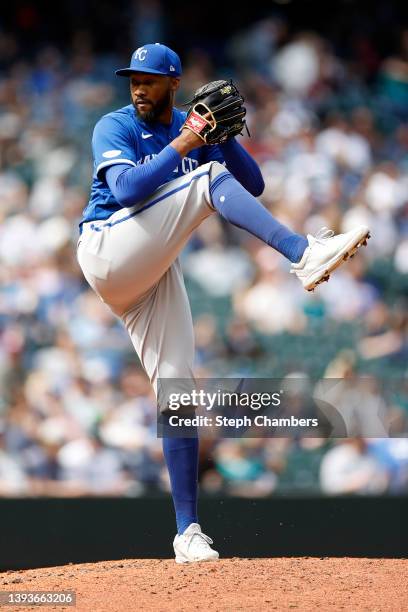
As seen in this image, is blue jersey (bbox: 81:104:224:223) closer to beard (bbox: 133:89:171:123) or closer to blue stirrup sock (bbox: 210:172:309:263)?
beard (bbox: 133:89:171:123)

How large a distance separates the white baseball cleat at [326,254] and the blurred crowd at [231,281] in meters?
2.88

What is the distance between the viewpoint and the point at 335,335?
291 inches

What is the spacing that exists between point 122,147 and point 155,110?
257 millimetres

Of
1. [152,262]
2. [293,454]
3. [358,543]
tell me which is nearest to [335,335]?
[293,454]

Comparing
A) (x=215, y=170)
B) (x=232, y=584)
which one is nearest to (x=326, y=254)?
(x=215, y=170)

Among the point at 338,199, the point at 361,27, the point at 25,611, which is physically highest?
the point at 361,27

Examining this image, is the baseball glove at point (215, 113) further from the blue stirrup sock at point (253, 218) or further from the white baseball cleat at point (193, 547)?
the white baseball cleat at point (193, 547)

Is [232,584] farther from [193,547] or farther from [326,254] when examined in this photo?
[326,254]

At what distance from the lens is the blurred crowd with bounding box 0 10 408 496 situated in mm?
6766

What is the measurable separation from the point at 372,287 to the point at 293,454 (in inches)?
59.5

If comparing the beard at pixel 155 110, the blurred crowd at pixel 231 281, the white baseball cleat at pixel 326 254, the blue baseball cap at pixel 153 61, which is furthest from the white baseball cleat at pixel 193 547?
the blurred crowd at pixel 231 281

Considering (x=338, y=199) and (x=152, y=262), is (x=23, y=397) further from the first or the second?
(x=152, y=262)

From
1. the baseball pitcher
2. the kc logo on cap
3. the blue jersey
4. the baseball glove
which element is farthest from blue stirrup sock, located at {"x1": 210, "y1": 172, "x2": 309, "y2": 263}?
the kc logo on cap

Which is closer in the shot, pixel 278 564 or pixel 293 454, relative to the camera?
pixel 278 564
